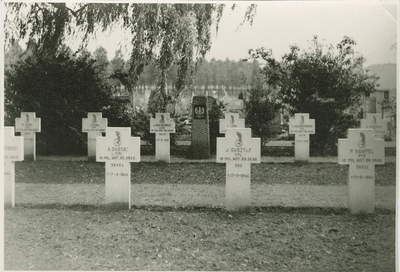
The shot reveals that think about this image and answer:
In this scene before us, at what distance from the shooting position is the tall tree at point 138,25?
5.76m

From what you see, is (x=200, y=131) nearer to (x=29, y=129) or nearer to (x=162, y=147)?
(x=162, y=147)

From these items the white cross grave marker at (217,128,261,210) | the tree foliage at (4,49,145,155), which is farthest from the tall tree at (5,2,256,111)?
the white cross grave marker at (217,128,261,210)

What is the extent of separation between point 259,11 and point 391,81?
1615 mm

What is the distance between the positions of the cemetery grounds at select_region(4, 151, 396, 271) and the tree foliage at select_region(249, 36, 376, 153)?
208cm

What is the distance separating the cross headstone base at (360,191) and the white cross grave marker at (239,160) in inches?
45.4

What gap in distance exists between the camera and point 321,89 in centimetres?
880

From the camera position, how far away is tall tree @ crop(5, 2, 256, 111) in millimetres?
5762

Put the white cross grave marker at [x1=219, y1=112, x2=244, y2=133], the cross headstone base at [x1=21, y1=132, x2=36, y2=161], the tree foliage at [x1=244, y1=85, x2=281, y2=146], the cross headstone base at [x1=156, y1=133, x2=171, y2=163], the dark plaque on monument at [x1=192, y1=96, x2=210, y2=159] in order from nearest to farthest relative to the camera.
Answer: the cross headstone base at [x1=21, y1=132, x2=36, y2=161] < the cross headstone base at [x1=156, y1=133, x2=171, y2=163] < the dark plaque on monument at [x1=192, y1=96, x2=210, y2=159] < the white cross grave marker at [x1=219, y1=112, x2=244, y2=133] < the tree foliage at [x1=244, y1=85, x2=281, y2=146]

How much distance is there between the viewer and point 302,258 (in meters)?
4.50

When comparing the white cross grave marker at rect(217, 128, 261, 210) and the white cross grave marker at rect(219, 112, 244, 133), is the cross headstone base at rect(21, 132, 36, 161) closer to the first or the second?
the white cross grave marker at rect(217, 128, 261, 210)

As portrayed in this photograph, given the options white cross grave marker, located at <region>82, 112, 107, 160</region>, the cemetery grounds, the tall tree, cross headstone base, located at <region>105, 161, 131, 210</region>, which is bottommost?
the cemetery grounds

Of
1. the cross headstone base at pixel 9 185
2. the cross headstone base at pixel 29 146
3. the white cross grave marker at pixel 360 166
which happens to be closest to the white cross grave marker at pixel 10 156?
the cross headstone base at pixel 9 185

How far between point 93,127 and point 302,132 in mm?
3856

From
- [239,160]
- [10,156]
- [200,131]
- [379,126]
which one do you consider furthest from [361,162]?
[200,131]
